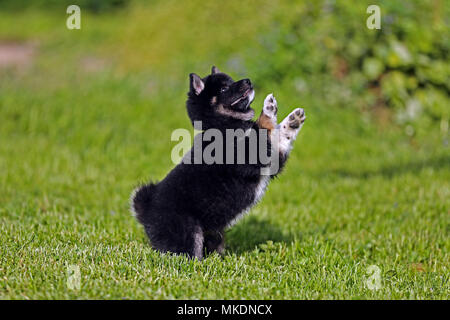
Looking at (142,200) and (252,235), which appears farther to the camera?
(252,235)

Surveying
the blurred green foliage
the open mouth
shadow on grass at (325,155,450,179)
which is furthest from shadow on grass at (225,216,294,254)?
the blurred green foliage

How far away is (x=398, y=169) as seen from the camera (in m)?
6.90

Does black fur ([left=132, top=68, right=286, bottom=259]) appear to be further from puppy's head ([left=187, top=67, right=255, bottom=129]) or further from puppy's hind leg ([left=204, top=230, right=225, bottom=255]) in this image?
puppy's hind leg ([left=204, top=230, right=225, bottom=255])

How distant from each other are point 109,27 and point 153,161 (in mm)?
10292

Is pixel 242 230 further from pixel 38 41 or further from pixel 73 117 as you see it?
pixel 38 41

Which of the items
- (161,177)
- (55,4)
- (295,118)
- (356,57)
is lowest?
(161,177)

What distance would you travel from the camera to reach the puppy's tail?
4.04 m

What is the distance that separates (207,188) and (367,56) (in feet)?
20.1

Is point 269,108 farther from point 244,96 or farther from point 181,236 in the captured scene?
point 181,236

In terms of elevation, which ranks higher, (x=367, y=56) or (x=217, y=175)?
(x=367, y=56)

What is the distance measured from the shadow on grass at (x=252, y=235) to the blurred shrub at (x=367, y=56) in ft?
13.5

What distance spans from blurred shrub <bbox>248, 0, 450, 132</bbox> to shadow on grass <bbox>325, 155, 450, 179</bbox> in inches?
58.5

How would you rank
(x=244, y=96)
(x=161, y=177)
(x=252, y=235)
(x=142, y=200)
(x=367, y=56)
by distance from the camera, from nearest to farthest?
1. (x=244, y=96)
2. (x=142, y=200)
3. (x=252, y=235)
4. (x=161, y=177)
5. (x=367, y=56)

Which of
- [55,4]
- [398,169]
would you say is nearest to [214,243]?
[398,169]
